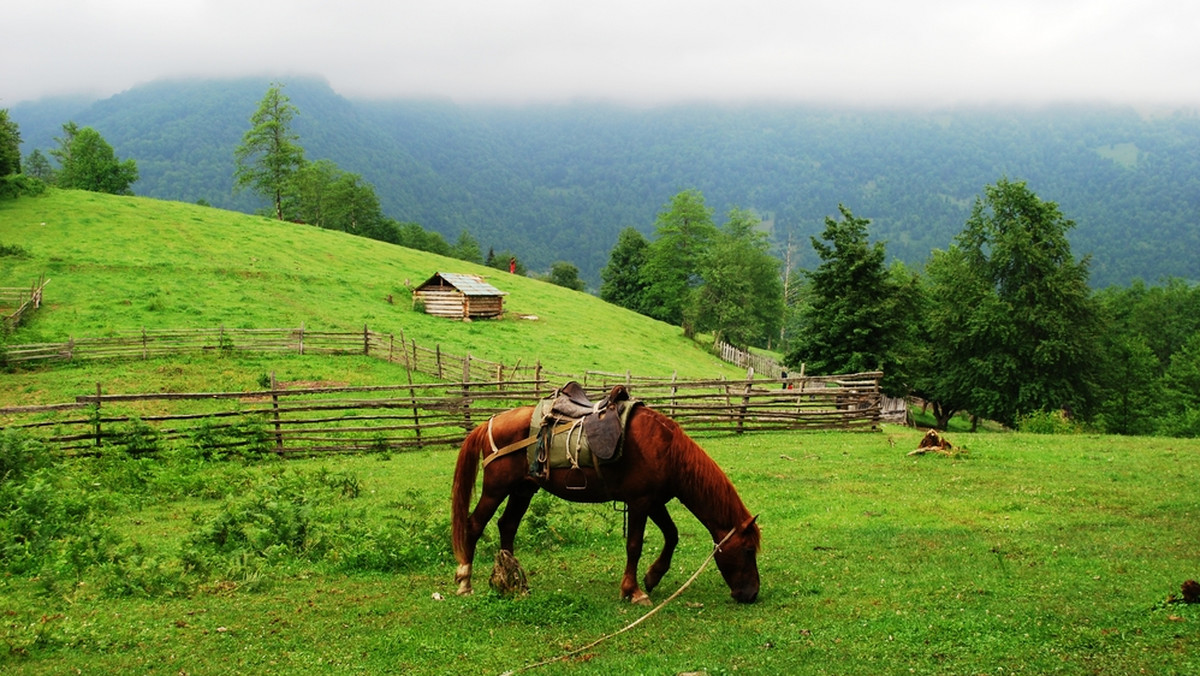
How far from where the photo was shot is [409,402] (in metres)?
16.5

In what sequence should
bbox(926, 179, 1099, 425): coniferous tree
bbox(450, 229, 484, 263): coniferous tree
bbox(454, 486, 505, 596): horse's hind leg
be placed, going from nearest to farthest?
bbox(454, 486, 505, 596): horse's hind leg
bbox(926, 179, 1099, 425): coniferous tree
bbox(450, 229, 484, 263): coniferous tree

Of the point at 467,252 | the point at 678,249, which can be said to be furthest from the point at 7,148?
the point at 467,252

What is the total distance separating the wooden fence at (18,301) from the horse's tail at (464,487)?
25754mm

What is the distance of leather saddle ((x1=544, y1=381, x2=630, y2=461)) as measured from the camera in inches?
269

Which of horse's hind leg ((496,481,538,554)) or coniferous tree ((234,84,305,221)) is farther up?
coniferous tree ((234,84,305,221))

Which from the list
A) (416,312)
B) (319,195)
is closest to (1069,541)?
(416,312)

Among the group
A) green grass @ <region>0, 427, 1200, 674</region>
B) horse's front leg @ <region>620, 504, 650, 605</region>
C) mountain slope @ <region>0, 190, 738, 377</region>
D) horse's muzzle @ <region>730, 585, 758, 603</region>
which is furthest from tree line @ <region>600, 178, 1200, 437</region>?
horse's front leg @ <region>620, 504, 650, 605</region>

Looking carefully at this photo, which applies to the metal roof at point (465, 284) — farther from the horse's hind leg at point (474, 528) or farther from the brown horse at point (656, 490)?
the brown horse at point (656, 490)

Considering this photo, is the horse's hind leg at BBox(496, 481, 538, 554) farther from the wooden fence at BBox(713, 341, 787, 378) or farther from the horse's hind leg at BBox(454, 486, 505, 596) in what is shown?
the wooden fence at BBox(713, 341, 787, 378)

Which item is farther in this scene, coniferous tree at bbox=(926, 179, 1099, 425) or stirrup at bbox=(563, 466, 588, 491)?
coniferous tree at bbox=(926, 179, 1099, 425)

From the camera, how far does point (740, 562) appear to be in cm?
682

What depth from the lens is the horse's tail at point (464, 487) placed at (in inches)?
291

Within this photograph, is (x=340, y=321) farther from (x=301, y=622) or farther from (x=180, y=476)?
(x=301, y=622)

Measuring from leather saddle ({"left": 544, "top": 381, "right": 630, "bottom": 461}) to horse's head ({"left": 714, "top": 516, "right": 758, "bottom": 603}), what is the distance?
1.42 metres
